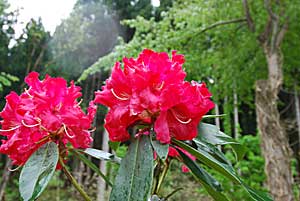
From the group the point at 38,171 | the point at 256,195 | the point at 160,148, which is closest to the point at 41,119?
the point at 38,171

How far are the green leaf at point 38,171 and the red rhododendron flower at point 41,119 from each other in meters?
0.03

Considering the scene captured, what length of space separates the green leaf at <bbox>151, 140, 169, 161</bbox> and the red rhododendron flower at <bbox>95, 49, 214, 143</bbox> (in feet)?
0.07

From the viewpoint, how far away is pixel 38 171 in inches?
18.2

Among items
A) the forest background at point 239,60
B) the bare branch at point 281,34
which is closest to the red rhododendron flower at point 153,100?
the forest background at point 239,60

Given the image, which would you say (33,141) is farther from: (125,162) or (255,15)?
(255,15)

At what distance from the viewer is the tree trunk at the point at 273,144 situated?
Result: 2090 mm

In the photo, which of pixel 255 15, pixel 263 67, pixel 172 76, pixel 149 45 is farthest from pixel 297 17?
pixel 172 76

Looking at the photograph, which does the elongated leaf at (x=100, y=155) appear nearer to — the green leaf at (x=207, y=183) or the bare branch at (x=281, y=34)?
the green leaf at (x=207, y=183)

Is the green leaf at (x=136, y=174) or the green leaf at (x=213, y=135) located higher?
the green leaf at (x=213, y=135)

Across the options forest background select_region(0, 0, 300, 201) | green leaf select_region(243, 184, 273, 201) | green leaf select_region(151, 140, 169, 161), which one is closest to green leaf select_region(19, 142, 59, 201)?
green leaf select_region(151, 140, 169, 161)

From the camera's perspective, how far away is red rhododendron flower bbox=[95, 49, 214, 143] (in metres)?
0.49

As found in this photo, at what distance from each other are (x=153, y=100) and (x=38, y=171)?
0.19 meters

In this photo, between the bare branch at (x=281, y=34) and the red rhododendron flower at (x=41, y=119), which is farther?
the bare branch at (x=281, y=34)

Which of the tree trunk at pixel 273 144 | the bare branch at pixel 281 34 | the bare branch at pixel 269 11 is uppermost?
the bare branch at pixel 269 11
